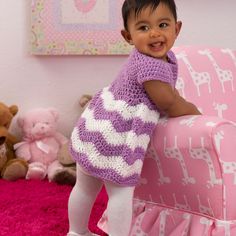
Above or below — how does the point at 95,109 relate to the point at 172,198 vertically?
above

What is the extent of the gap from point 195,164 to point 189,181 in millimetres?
54

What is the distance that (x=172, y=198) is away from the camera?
4.01ft

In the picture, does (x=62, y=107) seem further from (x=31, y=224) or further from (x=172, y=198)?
(x=172, y=198)

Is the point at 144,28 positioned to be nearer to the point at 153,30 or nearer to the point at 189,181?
the point at 153,30

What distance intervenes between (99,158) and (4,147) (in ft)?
3.42

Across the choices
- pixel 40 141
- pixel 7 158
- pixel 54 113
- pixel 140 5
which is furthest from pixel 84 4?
pixel 140 5

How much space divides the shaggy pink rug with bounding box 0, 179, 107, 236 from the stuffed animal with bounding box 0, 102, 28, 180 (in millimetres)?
40

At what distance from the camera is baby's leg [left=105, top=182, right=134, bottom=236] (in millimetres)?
1145

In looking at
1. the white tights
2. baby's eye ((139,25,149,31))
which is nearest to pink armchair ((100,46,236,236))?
the white tights

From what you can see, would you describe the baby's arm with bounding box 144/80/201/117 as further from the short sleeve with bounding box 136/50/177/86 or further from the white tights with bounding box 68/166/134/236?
the white tights with bounding box 68/166/134/236

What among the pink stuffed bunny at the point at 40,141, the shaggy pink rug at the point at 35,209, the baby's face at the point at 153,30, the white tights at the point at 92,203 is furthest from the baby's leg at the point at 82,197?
the pink stuffed bunny at the point at 40,141

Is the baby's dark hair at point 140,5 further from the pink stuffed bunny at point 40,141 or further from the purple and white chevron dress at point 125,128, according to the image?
the pink stuffed bunny at point 40,141

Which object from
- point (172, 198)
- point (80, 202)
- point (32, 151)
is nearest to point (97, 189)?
point (80, 202)

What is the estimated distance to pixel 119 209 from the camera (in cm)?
114
